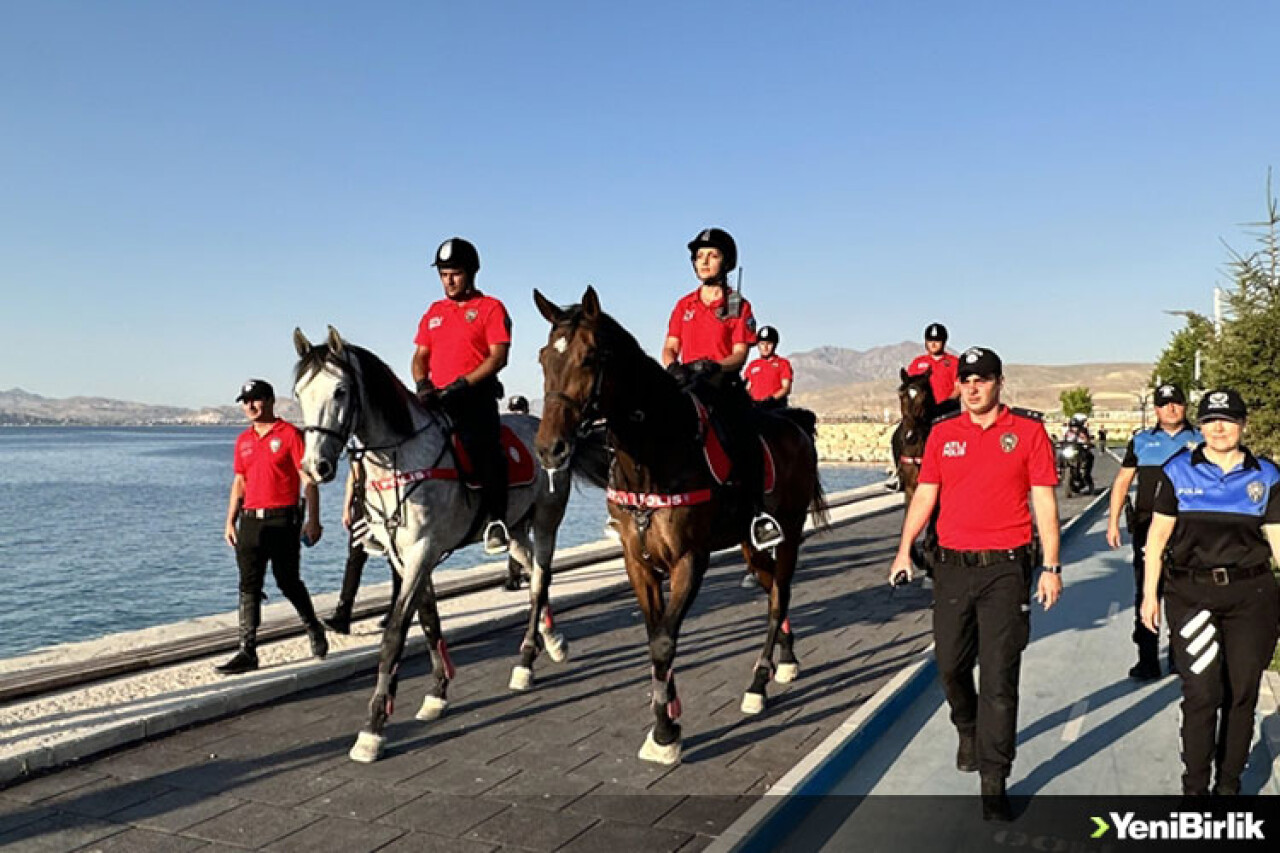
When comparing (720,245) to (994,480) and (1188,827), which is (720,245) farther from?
(1188,827)

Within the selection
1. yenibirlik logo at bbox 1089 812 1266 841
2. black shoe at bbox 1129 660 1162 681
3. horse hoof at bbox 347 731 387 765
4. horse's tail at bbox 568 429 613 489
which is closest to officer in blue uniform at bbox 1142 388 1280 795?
yenibirlik logo at bbox 1089 812 1266 841

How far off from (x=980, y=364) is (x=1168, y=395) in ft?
11.1

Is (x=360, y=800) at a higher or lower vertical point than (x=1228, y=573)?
lower

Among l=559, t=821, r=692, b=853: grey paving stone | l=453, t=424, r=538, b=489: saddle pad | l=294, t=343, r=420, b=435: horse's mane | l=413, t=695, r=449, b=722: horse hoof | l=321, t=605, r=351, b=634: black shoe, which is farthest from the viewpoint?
l=321, t=605, r=351, b=634: black shoe

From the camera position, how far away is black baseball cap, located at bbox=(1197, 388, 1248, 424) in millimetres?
4895

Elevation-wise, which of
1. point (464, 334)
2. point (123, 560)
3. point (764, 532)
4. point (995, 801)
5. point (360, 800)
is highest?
point (464, 334)

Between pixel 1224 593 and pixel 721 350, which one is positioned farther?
pixel 721 350

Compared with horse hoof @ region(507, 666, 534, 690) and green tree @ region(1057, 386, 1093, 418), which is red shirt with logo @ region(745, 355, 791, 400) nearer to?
horse hoof @ region(507, 666, 534, 690)

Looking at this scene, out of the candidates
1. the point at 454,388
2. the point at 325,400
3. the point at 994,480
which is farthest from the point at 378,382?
the point at 994,480

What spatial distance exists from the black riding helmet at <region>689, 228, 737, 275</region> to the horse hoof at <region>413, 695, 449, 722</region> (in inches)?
159

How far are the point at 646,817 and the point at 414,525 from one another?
2777 mm

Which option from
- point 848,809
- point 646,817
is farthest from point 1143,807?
point 646,817

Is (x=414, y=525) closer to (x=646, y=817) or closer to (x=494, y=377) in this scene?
(x=494, y=377)

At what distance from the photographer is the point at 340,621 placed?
9.04m
